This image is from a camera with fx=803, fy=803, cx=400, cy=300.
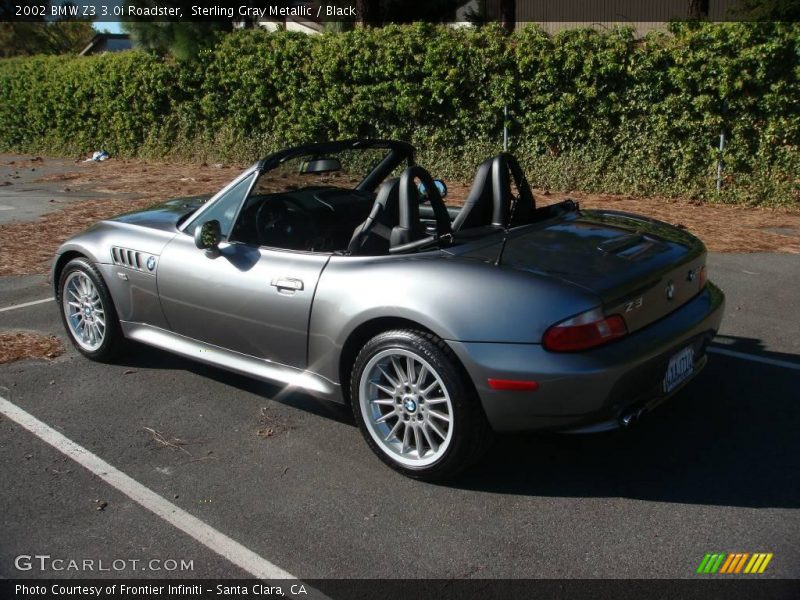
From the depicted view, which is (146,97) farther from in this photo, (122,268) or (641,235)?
(641,235)

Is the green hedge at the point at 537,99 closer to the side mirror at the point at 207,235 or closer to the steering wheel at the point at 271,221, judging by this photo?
the steering wheel at the point at 271,221

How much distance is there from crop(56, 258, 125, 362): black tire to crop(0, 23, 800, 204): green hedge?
8626mm

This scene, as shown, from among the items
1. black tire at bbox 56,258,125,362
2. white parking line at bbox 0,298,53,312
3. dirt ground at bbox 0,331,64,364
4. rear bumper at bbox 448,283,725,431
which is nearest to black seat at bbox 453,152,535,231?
rear bumper at bbox 448,283,725,431

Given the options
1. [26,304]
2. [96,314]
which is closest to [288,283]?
[96,314]

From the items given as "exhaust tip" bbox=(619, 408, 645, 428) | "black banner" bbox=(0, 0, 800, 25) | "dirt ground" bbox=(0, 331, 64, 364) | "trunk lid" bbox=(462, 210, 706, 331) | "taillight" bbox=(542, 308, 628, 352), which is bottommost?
"dirt ground" bbox=(0, 331, 64, 364)

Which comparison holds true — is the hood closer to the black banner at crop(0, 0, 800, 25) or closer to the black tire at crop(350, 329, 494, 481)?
the black tire at crop(350, 329, 494, 481)

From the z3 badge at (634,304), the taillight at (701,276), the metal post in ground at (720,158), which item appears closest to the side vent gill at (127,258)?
the z3 badge at (634,304)

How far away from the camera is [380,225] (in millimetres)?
4047

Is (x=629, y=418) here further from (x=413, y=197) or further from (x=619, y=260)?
(x=413, y=197)

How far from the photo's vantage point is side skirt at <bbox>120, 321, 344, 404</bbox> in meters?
4.06

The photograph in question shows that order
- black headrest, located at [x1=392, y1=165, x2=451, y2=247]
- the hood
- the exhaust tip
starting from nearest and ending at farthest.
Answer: the exhaust tip, black headrest, located at [x1=392, y1=165, x2=451, y2=247], the hood

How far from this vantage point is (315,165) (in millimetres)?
4707

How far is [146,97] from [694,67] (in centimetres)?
1274

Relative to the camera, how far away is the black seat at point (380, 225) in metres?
3.98
